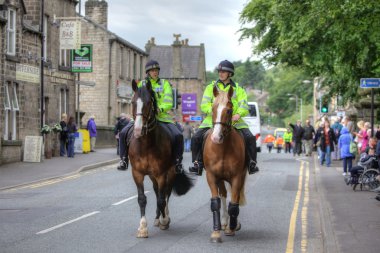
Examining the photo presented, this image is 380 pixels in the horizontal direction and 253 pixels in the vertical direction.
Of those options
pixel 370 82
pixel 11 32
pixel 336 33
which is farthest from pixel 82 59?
pixel 370 82

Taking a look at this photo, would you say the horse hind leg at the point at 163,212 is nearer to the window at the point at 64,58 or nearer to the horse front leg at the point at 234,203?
the horse front leg at the point at 234,203

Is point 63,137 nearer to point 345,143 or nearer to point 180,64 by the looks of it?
point 345,143

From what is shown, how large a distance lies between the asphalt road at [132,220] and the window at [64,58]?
18.1 meters

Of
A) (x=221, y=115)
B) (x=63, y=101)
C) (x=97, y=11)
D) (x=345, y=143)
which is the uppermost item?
(x=97, y=11)

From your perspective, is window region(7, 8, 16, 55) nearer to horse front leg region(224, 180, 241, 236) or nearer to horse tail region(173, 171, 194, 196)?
horse tail region(173, 171, 194, 196)

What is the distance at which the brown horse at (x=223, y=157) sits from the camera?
10688 millimetres

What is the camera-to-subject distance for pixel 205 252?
9898 millimetres

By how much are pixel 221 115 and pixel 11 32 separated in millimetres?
22549

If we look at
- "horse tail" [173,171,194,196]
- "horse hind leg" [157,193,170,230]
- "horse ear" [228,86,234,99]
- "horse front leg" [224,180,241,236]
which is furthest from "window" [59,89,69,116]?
"horse ear" [228,86,234,99]

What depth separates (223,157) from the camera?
431 inches

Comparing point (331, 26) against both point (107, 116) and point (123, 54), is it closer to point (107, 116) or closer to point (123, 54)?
point (107, 116)

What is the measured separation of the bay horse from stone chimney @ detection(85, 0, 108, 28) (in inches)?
1934

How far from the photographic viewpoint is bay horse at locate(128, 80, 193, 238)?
11.0 metres

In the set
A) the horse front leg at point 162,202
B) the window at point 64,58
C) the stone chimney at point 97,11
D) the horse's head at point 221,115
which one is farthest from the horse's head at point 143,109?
the stone chimney at point 97,11
